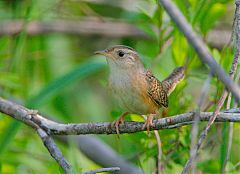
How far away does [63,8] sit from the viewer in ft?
19.7

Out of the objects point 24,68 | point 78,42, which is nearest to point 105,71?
point 78,42

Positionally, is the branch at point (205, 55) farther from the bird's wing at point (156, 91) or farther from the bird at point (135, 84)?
the bird's wing at point (156, 91)

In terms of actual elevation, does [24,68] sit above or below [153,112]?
above

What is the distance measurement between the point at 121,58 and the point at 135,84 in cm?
33

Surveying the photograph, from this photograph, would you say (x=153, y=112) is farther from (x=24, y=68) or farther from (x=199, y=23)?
(x=24, y=68)

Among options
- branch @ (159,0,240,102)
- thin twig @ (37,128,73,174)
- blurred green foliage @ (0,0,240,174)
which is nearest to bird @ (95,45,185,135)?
blurred green foliage @ (0,0,240,174)

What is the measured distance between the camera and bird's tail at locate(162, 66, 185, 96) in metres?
3.84

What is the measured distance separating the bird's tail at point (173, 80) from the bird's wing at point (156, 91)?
73 mm

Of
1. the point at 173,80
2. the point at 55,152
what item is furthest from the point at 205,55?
the point at 173,80

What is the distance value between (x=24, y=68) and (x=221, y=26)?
1.90 metres

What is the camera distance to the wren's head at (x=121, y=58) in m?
3.86

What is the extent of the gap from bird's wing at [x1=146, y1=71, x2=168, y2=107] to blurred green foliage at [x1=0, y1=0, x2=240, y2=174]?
0.09m

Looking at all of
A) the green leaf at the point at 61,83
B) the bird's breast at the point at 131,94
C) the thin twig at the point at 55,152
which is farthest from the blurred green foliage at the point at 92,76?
the bird's breast at the point at 131,94

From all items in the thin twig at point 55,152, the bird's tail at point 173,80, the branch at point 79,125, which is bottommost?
the thin twig at point 55,152
